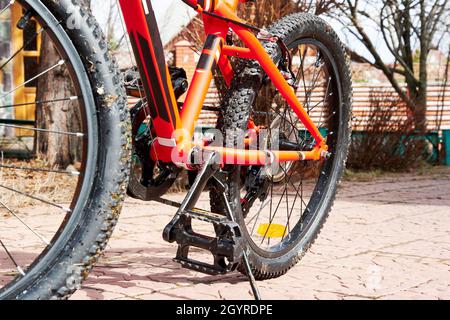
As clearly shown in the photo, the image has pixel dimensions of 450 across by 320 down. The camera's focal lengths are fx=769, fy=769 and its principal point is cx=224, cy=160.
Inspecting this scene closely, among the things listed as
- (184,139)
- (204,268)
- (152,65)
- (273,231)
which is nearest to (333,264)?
(273,231)

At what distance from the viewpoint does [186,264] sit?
2.57 metres

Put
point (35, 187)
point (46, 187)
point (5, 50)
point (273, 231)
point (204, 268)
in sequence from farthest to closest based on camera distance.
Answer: point (5, 50), point (46, 187), point (35, 187), point (273, 231), point (204, 268)

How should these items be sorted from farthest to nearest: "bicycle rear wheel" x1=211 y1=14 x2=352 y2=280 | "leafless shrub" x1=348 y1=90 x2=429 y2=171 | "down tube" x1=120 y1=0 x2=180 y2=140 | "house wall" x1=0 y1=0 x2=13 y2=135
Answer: "house wall" x1=0 y1=0 x2=13 y2=135 < "leafless shrub" x1=348 y1=90 x2=429 y2=171 < "bicycle rear wheel" x1=211 y1=14 x2=352 y2=280 < "down tube" x1=120 y1=0 x2=180 y2=140

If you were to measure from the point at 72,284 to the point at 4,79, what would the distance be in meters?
8.27

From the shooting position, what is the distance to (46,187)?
6102 mm

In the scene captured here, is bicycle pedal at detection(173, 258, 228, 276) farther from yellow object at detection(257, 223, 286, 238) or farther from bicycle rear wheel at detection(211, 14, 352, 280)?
yellow object at detection(257, 223, 286, 238)

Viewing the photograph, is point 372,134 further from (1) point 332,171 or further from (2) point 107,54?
(2) point 107,54

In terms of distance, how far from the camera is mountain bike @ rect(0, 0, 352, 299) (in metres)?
2.08

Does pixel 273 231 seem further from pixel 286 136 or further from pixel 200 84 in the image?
pixel 200 84

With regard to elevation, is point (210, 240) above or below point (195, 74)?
below

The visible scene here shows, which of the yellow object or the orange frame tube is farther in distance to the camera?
the yellow object

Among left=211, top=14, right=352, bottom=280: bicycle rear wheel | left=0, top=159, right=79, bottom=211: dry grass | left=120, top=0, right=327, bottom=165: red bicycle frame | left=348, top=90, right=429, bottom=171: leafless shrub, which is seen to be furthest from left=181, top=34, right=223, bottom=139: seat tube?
left=348, top=90, right=429, bottom=171: leafless shrub

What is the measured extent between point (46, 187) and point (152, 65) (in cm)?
379

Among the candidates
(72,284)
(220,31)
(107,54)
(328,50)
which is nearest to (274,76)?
(220,31)
